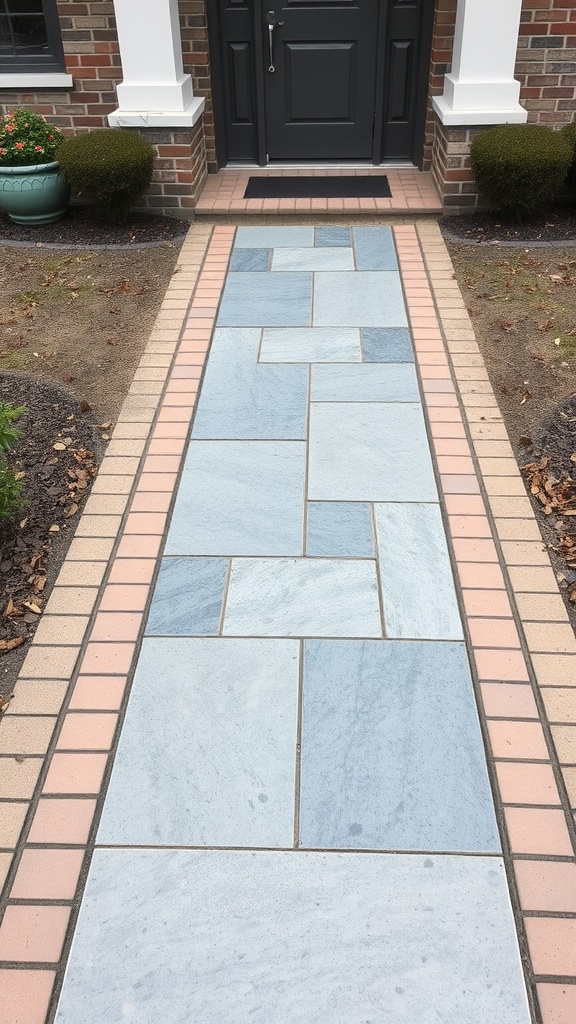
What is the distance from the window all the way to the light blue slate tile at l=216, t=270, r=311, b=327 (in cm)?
264

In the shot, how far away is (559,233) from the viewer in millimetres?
5867

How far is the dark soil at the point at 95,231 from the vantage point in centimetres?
594

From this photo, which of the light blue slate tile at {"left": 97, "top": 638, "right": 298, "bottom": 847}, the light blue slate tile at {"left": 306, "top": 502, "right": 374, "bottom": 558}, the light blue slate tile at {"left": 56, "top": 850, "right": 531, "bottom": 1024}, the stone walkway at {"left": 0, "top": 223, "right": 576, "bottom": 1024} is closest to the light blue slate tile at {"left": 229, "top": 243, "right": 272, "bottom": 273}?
the stone walkway at {"left": 0, "top": 223, "right": 576, "bottom": 1024}

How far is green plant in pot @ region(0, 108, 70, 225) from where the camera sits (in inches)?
233

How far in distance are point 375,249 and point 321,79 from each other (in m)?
2.12

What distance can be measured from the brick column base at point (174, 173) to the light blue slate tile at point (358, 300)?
1.34 m

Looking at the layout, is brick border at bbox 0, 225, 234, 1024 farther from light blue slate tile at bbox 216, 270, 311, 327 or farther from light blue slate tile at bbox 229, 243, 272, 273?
light blue slate tile at bbox 229, 243, 272, 273

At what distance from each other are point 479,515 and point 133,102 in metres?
4.47

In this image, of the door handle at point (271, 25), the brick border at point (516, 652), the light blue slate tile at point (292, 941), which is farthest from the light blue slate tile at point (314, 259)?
the light blue slate tile at point (292, 941)

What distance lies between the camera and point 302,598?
2.80 meters

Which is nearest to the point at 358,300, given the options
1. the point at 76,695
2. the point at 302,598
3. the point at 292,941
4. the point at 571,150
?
the point at 571,150

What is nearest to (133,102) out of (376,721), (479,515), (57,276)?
(57,276)

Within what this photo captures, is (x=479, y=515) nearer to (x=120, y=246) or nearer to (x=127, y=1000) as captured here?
(x=127, y=1000)

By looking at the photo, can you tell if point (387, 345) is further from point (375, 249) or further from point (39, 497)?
point (39, 497)
